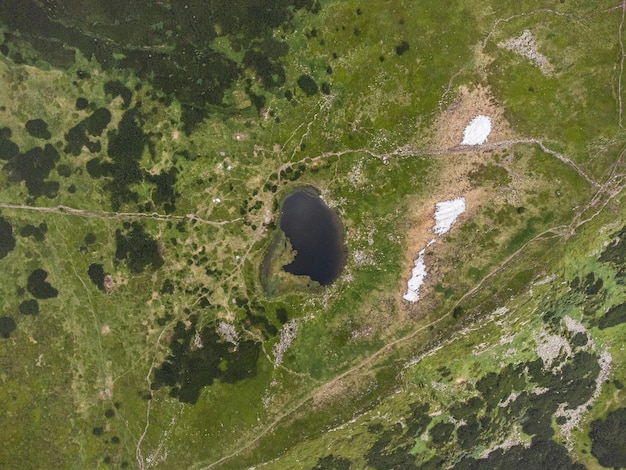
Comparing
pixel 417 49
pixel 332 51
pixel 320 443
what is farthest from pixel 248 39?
pixel 320 443

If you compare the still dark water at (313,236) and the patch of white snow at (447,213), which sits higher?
the still dark water at (313,236)

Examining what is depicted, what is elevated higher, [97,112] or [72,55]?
[72,55]

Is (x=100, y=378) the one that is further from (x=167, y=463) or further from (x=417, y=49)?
(x=417, y=49)

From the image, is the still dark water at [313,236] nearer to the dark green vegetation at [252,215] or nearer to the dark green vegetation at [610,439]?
the dark green vegetation at [252,215]

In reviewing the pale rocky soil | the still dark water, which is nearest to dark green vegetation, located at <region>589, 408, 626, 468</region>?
the still dark water

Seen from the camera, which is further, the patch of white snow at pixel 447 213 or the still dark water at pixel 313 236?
the still dark water at pixel 313 236

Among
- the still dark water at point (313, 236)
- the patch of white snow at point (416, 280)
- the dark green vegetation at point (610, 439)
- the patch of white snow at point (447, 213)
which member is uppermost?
the still dark water at point (313, 236)

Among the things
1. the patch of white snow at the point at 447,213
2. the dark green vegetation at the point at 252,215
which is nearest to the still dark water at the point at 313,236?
the dark green vegetation at the point at 252,215
